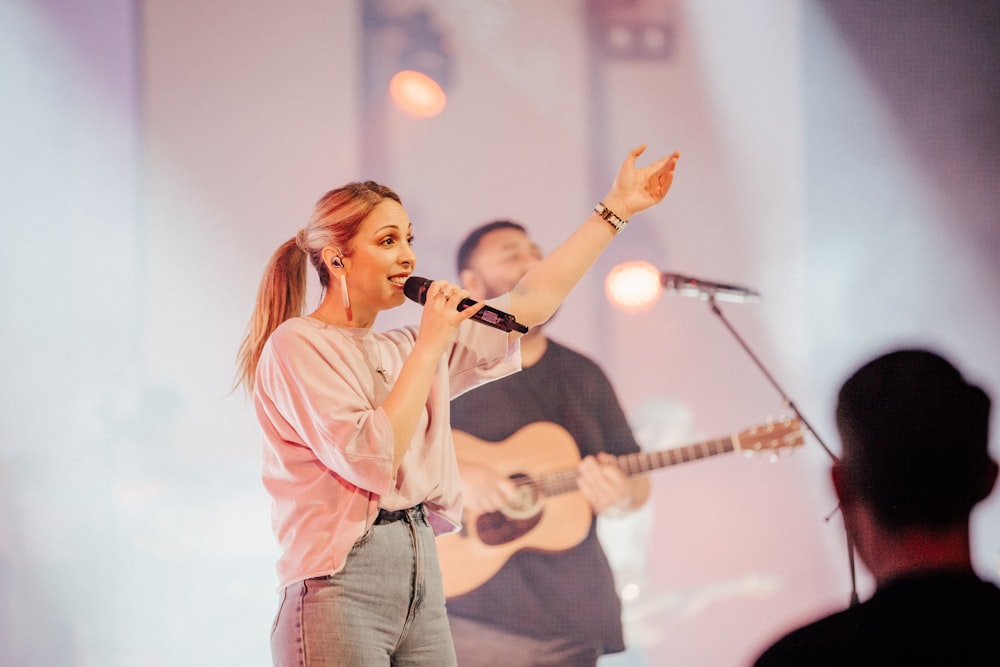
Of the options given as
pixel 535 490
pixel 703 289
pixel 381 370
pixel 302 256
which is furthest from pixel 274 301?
pixel 703 289

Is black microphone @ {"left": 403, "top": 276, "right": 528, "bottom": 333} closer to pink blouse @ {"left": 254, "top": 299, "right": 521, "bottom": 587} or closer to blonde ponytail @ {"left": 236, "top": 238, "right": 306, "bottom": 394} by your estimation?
pink blouse @ {"left": 254, "top": 299, "right": 521, "bottom": 587}

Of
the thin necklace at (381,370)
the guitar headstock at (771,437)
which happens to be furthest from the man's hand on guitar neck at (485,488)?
the thin necklace at (381,370)

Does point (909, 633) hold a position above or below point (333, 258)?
below

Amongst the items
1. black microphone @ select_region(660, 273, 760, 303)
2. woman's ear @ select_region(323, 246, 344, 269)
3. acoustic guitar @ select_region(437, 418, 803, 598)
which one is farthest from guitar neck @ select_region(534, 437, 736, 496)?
woman's ear @ select_region(323, 246, 344, 269)

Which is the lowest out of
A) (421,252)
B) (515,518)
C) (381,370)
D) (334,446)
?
(515,518)

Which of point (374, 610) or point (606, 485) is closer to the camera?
point (374, 610)

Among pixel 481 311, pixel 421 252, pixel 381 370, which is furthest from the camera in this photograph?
pixel 421 252

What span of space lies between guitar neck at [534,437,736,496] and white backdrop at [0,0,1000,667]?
0.17ft

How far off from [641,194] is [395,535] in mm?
902

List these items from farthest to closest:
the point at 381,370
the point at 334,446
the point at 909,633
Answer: the point at 381,370 → the point at 334,446 → the point at 909,633

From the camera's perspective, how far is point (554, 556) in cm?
291

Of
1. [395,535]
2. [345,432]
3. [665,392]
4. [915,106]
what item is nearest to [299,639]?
[395,535]

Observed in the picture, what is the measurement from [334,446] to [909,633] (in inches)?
38.1

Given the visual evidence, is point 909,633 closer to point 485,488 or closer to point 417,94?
point 485,488
